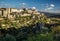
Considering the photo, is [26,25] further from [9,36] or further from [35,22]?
[9,36]

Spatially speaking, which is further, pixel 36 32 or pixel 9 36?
pixel 36 32

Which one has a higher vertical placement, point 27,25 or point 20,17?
point 20,17

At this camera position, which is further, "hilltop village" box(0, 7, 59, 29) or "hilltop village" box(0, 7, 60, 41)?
"hilltop village" box(0, 7, 59, 29)

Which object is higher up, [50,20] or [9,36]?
[50,20]

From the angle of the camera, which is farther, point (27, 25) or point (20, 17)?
point (20, 17)

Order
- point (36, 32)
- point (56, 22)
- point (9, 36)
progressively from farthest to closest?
point (56, 22) < point (36, 32) < point (9, 36)

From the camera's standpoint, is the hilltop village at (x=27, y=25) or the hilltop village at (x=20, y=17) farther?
the hilltop village at (x=20, y=17)

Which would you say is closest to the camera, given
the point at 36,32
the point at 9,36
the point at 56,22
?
the point at 9,36

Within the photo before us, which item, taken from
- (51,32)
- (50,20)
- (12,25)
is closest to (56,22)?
(50,20)

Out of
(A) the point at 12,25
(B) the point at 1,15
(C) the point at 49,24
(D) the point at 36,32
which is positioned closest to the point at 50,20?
(C) the point at 49,24
